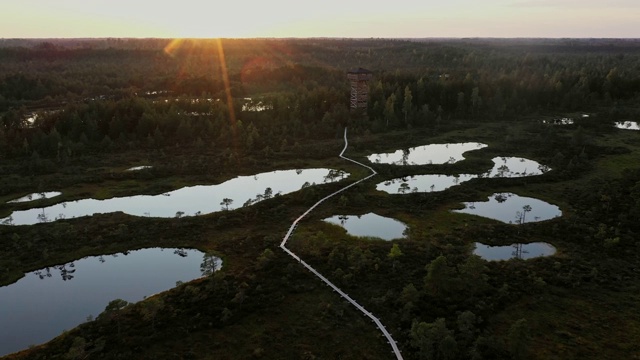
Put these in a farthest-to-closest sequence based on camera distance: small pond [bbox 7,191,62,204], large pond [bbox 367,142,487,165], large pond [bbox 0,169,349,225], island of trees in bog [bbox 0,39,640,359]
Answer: large pond [bbox 367,142,487,165]
small pond [bbox 7,191,62,204]
large pond [bbox 0,169,349,225]
island of trees in bog [bbox 0,39,640,359]

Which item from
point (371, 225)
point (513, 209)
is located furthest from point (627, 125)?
point (371, 225)

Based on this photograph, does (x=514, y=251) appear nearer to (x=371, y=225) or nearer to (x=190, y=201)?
(x=371, y=225)

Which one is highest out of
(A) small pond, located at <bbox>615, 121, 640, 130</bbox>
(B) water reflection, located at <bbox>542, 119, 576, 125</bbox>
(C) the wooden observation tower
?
(C) the wooden observation tower

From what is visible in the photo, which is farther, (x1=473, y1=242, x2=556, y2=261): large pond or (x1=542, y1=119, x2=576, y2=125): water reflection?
(x1=542, y1=119, x2=576, y2=125): water reflection

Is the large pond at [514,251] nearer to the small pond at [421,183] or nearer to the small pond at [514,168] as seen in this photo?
the small pond at [421,183]

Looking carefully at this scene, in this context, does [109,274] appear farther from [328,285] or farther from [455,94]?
[455,94]

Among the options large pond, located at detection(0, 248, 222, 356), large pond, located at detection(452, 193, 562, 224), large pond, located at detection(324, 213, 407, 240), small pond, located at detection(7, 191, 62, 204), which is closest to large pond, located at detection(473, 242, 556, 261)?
large pond, located at detection(452, 193, 562, 224)

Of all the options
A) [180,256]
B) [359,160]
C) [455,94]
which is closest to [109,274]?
[180,256]

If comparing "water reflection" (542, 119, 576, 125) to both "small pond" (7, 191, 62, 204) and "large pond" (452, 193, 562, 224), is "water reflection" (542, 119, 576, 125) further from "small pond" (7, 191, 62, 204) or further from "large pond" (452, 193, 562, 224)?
"small pond" (7, 191, 62, 204)

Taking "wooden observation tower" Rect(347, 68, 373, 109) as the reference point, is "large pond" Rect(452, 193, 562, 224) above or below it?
below
